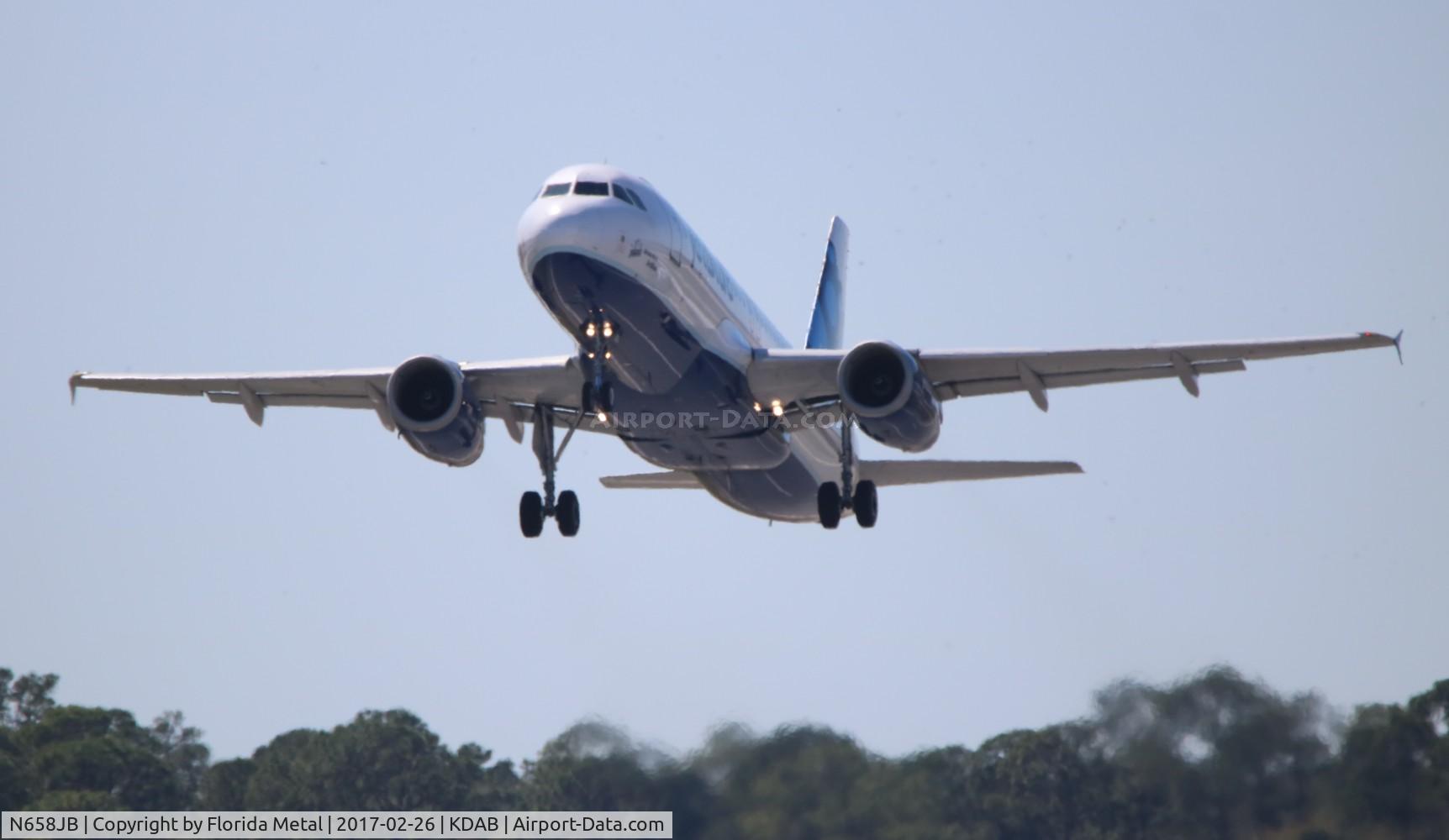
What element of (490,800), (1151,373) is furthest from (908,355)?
(490,800)

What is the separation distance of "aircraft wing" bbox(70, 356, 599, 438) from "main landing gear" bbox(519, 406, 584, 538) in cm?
35

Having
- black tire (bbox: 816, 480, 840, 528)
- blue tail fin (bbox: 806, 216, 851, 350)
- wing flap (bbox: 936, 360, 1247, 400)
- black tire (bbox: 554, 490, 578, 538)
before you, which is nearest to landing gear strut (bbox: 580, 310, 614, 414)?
black tire (bbox: 554, 490, 578, 538)

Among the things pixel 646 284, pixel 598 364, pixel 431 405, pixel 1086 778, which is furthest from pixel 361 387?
pixel 1086 778

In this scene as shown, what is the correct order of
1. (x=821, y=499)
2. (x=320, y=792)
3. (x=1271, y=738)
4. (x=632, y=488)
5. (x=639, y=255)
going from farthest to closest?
(x=320, y=792)
(x=632, y=488)
(x=821, y=499)
(x=1271, y=738)
(x=639, y=255)

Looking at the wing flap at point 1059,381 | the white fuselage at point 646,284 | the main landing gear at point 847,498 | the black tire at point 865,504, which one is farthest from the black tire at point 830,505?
the white fuselage at point 646,284

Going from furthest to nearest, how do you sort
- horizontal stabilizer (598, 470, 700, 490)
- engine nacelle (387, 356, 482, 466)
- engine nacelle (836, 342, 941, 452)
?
horizontal stabilizer (598, 470, 700, 490) < engine nacelle (387, 356, 482, 466) < engine nacelle (836, 342, 941, 452)

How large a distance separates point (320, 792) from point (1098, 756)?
17.1 m

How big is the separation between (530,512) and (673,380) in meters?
4.65

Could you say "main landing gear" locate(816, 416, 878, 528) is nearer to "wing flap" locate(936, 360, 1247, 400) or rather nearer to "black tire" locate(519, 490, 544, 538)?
"wing flap" locate(936, 360, 1247, 400)

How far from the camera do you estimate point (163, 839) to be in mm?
41031

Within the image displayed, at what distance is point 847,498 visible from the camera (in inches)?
1467

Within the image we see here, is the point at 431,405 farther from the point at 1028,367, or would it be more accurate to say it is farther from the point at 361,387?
the point at 1028,367

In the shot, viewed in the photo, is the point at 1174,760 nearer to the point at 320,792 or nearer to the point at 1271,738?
the point at 1271,738

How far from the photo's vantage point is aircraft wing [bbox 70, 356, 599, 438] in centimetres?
3519
